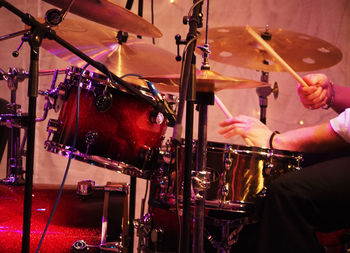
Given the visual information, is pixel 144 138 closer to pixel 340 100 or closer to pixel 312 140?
pixel 312 140

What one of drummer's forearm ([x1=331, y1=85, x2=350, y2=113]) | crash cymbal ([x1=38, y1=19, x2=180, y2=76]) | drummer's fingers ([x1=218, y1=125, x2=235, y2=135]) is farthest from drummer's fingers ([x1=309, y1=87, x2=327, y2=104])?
crash cymbal ([x1=38, y1=19, x2=180, y2=76])

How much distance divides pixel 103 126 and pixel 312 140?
78 centimetres

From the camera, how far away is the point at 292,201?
1.27 meters

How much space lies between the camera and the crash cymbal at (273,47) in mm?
2082

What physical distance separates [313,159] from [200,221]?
107 cm

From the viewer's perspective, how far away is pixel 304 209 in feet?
4.17

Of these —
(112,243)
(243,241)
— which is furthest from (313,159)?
(112,243)

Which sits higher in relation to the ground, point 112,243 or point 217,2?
point 217,2

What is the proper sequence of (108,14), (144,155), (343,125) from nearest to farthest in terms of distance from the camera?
(343,125), (108,14), (144,155)

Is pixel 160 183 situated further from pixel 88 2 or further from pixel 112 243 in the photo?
pixel 88 2

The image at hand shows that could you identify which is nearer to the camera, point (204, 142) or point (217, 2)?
point (204, 142)

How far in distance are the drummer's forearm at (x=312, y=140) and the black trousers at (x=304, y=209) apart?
123mm

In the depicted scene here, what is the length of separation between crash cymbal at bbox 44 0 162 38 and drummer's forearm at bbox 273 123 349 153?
697mm

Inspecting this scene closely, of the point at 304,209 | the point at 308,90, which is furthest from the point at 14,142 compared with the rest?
the point at 308,90
